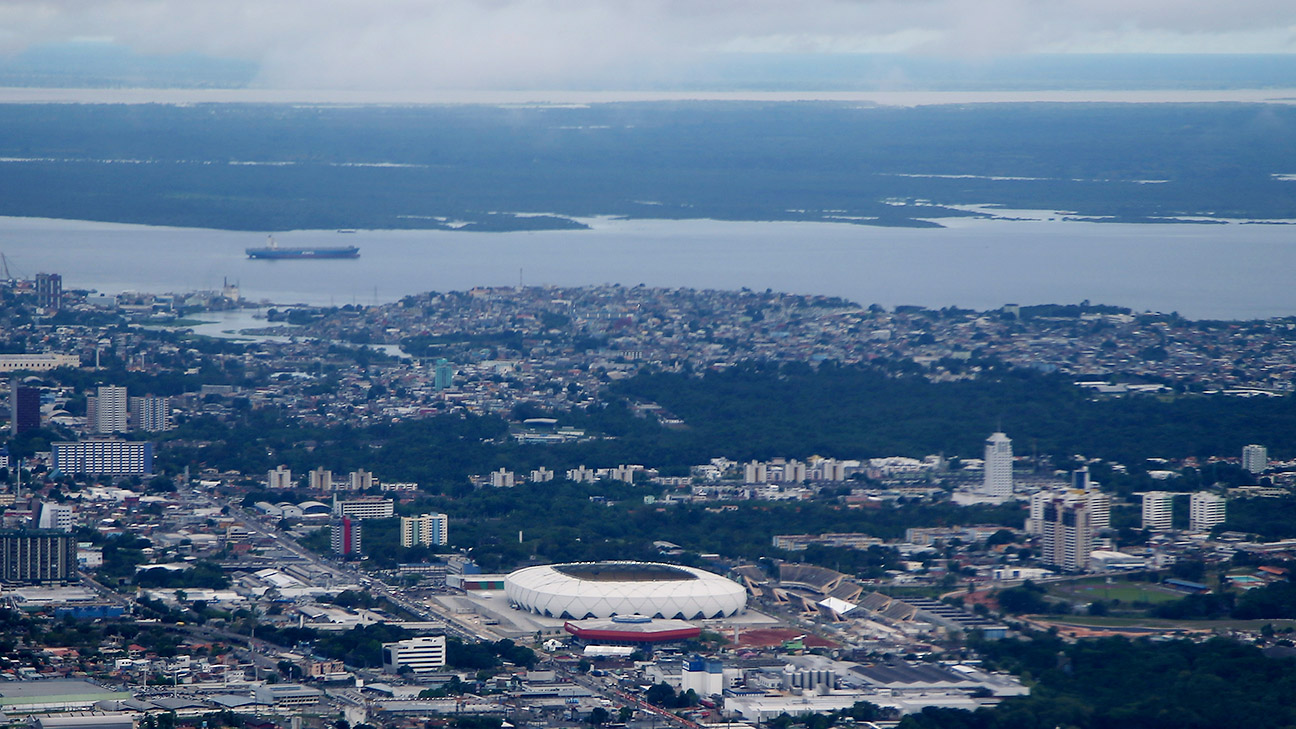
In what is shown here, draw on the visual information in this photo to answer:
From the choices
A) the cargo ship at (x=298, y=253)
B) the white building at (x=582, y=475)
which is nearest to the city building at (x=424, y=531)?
the white building at (x=582, y=475)

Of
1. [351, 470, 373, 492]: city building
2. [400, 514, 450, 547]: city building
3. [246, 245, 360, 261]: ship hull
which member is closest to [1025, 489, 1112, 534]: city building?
[400, 514, 450, 547]: city building

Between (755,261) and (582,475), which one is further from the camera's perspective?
(755,261)

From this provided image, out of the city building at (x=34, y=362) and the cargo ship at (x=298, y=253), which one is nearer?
the city building at (x=34, y=362)

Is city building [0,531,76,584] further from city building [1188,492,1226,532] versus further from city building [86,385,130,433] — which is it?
city building [1188,492,1226,532]

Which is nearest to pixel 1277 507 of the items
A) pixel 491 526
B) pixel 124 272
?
pixel 491 526

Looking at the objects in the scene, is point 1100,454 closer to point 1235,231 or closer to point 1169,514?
point 1169,514

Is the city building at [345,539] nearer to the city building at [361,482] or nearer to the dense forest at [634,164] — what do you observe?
the city building at [361,482]

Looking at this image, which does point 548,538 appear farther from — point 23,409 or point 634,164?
point 634,164

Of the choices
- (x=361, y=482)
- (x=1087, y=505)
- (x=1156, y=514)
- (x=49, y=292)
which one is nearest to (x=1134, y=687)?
(x=1087, y=505)
